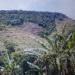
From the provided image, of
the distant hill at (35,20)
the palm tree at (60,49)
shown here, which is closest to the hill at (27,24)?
the distant hill at (35,20)

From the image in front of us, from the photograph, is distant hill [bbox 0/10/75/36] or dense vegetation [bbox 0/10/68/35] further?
dense vegetation [bbox 0/10/68/35]

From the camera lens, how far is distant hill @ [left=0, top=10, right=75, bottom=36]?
88188mm

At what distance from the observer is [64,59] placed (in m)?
28.2

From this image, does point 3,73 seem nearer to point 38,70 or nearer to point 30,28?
point 38,70

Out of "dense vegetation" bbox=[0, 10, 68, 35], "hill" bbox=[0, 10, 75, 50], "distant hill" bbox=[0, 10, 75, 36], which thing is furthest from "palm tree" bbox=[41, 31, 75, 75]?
"dense vegetation" bbox=[0, 10, 68, 35]

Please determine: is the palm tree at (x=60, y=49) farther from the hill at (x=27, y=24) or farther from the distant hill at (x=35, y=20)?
the distant hill at (x=35, y=20)

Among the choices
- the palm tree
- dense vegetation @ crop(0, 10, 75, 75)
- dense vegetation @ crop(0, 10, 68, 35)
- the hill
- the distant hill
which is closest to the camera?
the palm tree

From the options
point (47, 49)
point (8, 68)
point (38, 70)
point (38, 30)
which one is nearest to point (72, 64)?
point (47, 49)

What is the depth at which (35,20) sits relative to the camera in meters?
96.0

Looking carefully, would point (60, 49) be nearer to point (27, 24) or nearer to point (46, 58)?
point (46, 58)

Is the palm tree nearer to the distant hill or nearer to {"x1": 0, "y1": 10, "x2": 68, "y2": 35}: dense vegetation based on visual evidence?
the distant hill

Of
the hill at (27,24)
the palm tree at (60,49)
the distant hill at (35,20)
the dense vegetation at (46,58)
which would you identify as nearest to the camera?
the palm tree at (60,49)

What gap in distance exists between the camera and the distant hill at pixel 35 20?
289 ft

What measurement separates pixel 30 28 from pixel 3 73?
176 ft
